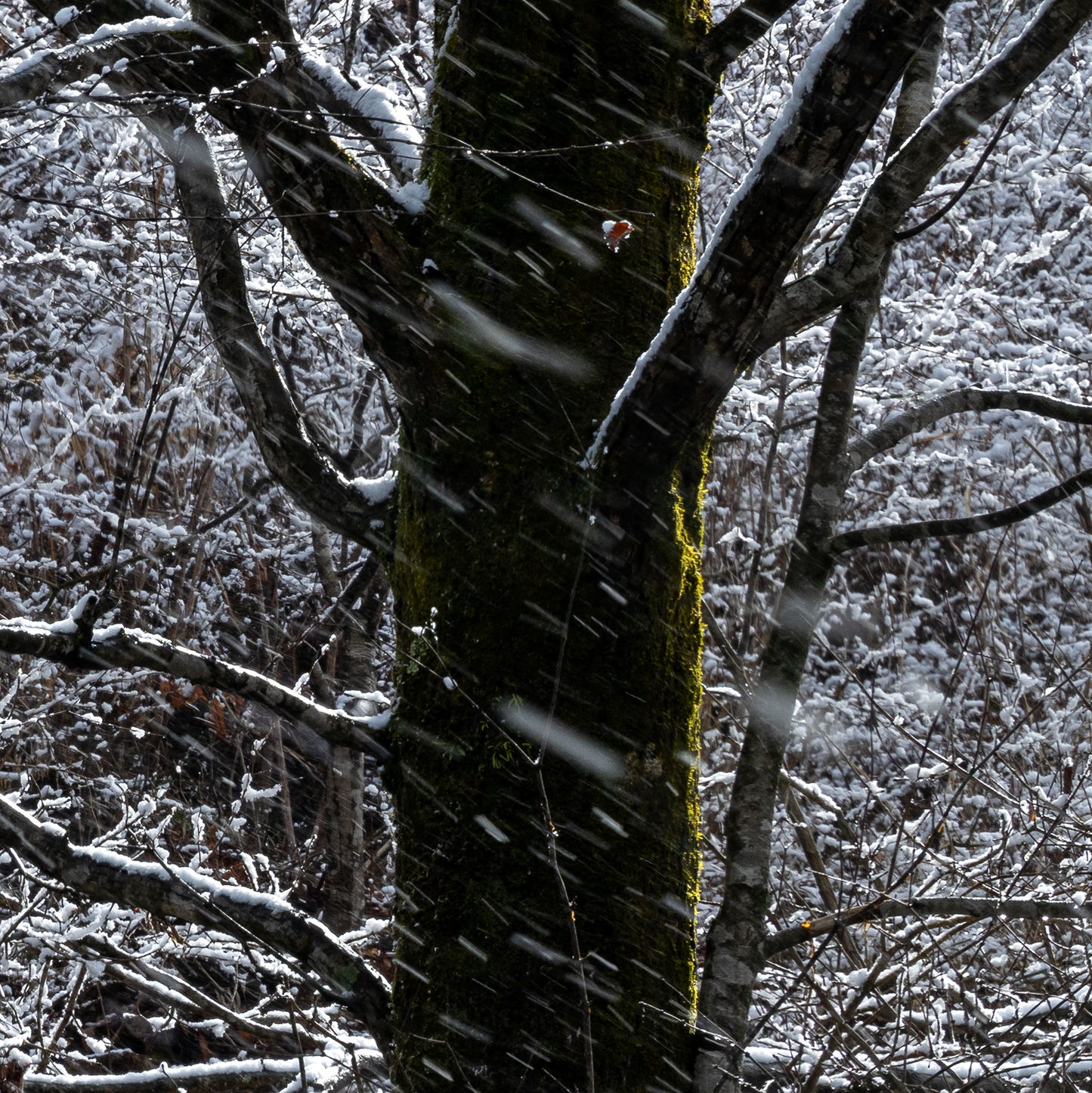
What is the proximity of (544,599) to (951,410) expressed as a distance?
137 centimetres

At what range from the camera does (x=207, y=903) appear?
2045mm

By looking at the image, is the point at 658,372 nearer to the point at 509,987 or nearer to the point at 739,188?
the point at 739,188

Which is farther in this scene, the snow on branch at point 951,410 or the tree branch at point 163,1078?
the tree branch at point 163,1078

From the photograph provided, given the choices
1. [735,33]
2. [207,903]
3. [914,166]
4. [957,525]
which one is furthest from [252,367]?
[957,525]

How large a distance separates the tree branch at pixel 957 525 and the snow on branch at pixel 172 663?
118 centimetres

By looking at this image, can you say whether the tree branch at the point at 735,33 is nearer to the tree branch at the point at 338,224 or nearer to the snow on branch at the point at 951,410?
the tree branch at the point at 338,224

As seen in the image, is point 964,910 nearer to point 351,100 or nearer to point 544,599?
point 544,599

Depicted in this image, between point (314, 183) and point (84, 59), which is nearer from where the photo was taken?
point (84, 59)

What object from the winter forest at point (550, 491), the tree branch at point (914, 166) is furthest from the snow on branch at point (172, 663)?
the tree branch at point (914, 166)

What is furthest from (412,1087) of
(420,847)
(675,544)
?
(675,544)

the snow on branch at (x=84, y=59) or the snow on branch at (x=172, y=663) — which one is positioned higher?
the snow on branch at (x=84, y=59)

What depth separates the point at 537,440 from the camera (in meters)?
1.89

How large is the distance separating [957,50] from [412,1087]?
8.92 meters

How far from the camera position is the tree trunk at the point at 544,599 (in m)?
1.66
